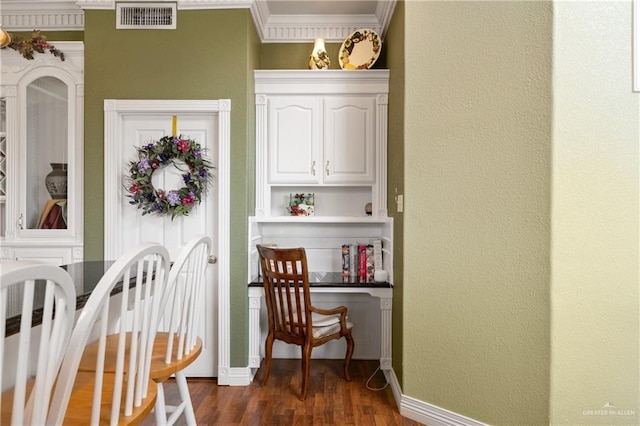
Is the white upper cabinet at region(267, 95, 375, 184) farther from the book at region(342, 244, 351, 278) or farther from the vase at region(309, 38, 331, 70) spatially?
the book at region(342, 244, 351, 278)

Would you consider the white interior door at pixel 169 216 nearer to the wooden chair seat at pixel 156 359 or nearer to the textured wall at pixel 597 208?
the wooden chair seat at pixel 156 359

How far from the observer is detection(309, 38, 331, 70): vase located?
3.07 meters

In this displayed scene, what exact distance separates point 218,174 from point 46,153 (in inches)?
50.9

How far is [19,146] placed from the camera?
2.78 metres

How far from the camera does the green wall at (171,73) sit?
2.70 m

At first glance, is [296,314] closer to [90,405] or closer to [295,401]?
[295,401]

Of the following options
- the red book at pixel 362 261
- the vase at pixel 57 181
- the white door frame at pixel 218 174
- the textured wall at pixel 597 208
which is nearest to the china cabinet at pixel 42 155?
the vase at pixel 57 181

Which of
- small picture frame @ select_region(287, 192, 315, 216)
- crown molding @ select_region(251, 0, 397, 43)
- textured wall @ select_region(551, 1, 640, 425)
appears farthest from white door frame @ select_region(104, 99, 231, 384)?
textured wall @ select_region(551, 1, 640, 425)

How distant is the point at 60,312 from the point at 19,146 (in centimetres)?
265

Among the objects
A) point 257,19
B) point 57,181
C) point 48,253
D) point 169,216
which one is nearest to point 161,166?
point 169,216

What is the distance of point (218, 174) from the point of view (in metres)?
2.73

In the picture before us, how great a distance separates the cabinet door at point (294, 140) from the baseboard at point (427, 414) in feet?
5.46

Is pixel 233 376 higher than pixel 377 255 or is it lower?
lower

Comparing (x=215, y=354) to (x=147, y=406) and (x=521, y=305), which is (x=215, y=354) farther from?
(x=521, y=305)
